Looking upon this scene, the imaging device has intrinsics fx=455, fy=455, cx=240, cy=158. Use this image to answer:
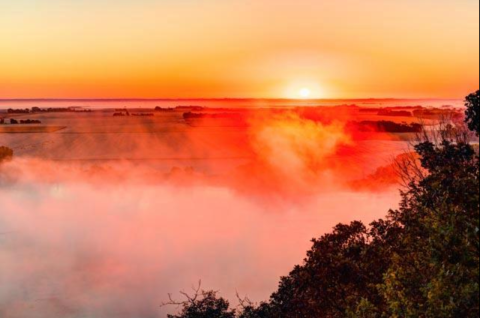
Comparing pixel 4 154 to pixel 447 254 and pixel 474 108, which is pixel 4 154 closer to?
pixel 447 254

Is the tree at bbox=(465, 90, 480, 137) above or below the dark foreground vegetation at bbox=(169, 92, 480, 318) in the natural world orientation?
above

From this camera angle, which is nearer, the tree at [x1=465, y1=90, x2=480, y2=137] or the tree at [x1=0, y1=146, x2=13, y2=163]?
the tree at [x1=465, y1=90, x2=480, y2=137]

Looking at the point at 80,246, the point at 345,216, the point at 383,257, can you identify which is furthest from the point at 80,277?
the point at 345,216

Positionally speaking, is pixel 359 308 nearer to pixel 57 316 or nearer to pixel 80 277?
pixel 57 316

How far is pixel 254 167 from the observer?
640 feet

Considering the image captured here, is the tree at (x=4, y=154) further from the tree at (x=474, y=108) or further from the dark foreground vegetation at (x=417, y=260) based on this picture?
the tree at (x=474, y=108)

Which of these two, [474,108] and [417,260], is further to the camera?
[417,260]

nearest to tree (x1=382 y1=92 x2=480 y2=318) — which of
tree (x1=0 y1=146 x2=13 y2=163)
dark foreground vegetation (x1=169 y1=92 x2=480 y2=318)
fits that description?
dark foreground vegetation (x1=169 y1=92 x2=480 y2=318)

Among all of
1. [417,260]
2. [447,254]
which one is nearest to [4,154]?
[417,260]

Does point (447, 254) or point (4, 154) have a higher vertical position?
point (4, 154)

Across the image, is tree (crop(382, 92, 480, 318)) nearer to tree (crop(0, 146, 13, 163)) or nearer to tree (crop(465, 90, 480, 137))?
tree (crop(465, 90, 480, 137))

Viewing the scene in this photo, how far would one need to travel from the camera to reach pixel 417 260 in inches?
788

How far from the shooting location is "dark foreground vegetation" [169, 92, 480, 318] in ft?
53.3

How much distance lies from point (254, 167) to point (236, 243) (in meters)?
91.7
